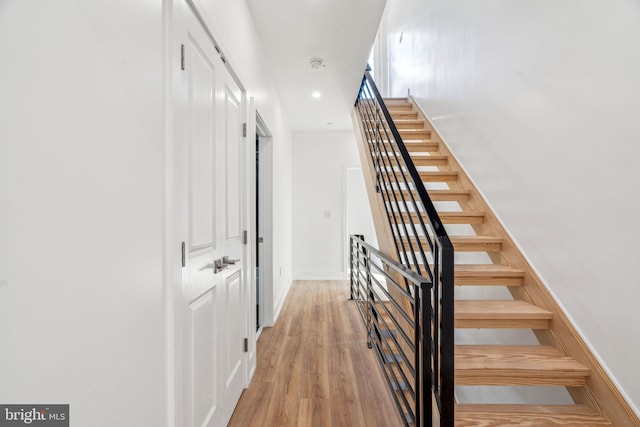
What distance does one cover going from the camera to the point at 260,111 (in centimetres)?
272

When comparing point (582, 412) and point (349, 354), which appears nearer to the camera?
point (582, 412)

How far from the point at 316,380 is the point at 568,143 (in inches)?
84.9

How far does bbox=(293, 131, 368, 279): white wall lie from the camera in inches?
221

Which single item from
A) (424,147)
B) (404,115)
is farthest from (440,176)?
(404,115)

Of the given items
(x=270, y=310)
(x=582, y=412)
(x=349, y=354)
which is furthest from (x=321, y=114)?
(x=582, y=412)

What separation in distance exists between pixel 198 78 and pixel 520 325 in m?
2.08

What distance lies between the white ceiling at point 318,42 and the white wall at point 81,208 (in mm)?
1708

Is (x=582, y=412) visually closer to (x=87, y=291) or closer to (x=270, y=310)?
(x=87, y=291)

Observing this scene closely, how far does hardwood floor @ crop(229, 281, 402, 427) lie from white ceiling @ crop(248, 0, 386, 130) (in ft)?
A: 8.93

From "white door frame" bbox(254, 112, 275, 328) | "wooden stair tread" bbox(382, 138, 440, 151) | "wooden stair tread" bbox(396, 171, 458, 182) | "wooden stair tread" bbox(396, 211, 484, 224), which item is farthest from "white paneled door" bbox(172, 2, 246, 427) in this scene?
"wooden stair tread" bbox(382, 138, 440, 151)

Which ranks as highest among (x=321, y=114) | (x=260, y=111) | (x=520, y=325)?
(x=321, y=114)

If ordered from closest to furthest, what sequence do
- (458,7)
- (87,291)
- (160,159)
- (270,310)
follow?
1. (87,291)
2. (160,159)
3. (458,7)
4. (270,310)

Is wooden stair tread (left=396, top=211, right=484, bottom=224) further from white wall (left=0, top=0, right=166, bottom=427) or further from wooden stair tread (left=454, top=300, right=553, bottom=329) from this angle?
white wall (left=0, top=0, right=166, bottom=427)

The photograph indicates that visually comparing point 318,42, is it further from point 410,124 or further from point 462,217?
point 462,217
